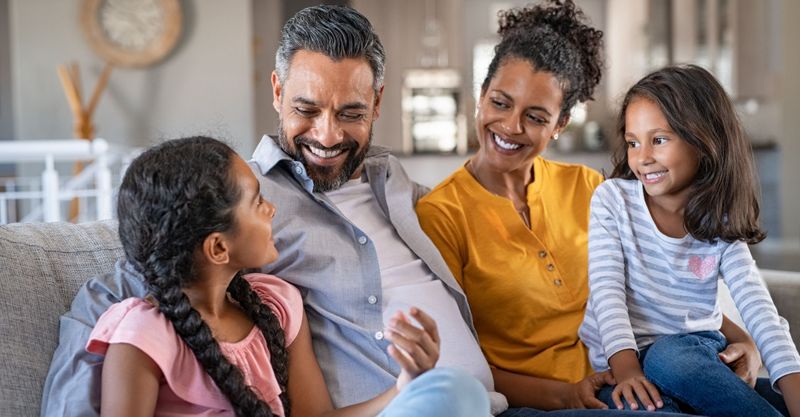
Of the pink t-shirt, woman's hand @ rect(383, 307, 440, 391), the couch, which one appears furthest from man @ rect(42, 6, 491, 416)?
woman's hand @ rect(383, 307, 440, 391)

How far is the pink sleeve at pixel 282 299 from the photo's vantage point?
62.1 inches

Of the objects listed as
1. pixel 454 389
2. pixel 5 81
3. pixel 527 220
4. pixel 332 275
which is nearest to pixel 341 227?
pixel 332 275

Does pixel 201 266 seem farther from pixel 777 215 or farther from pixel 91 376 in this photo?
pixel 777 215

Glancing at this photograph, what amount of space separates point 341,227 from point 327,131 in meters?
0.20

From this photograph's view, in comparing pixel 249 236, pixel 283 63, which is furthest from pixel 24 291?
pixel 283 63

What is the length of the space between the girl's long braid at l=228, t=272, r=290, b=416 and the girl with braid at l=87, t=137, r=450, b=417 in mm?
14

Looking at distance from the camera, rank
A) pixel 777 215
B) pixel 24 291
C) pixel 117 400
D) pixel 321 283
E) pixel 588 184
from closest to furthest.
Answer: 1. pixel 117 400
2. pixel 24 291
3. pixel 321 283
4. pixel 588 184
5. pixel 777 215

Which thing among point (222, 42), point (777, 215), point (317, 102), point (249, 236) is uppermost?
point (222, 42)

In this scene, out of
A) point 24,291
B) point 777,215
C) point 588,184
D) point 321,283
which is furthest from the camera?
point 777,215

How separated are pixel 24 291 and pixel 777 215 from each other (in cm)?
563

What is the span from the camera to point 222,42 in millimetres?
6578

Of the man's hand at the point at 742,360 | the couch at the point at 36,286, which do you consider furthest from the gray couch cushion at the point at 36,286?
the man's hand at the point at 742,360

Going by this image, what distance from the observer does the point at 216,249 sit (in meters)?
1.39

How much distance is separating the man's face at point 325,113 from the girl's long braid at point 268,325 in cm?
35
